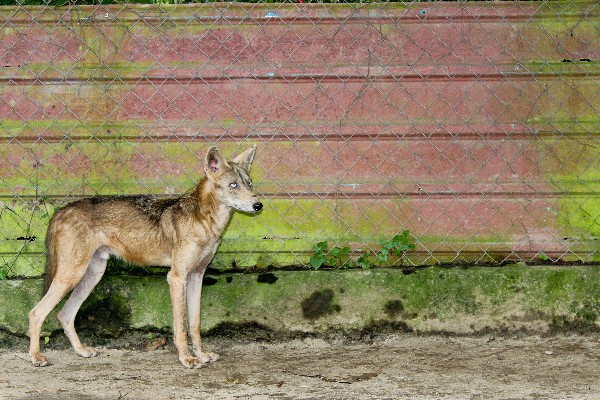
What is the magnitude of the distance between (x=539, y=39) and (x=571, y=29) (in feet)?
0.90

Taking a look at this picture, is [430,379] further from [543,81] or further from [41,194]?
[41,194]

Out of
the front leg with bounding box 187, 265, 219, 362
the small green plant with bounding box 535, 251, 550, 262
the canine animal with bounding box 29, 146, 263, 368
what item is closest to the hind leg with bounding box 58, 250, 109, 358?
the canine animal with bounding box 29, 146, 263, 368

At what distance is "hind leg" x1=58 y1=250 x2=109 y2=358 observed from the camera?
6.89 m

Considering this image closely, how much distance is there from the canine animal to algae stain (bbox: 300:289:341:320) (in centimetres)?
88

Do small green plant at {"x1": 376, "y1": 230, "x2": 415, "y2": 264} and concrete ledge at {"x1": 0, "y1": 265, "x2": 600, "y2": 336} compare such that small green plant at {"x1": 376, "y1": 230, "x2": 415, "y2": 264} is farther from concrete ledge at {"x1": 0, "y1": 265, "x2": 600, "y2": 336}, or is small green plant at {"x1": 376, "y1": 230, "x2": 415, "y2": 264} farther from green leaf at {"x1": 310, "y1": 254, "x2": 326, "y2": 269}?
green leaf at {"x1": 310, "y1": 254, "x2": 326, "y2": 269}

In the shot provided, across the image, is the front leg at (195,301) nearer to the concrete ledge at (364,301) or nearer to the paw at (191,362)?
the paw at (191,362)

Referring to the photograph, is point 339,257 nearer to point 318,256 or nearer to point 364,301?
point 318,256

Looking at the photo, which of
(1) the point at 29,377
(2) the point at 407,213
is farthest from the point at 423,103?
(1) the point at 29,377

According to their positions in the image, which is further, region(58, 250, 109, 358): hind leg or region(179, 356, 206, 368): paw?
region(58, 250, 109, 358): hind leg

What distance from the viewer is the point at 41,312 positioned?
6680 millimetres

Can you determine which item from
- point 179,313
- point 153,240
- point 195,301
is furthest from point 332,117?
point 179,313

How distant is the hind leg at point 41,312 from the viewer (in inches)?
262

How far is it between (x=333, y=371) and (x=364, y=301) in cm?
94

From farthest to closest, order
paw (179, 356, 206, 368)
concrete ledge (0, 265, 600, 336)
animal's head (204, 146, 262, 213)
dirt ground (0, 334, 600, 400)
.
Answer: concrete ledge (0, 265, 600, 336)
animal's head (204, 146, 262, 213)
paw (179, 356, 206, 368)
dirt ground (0, 334, 600, 400)
